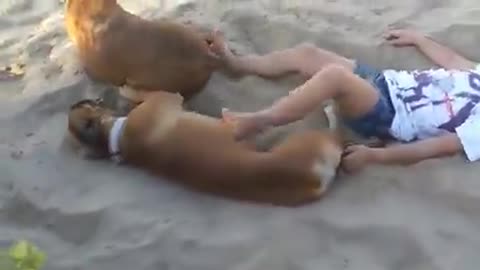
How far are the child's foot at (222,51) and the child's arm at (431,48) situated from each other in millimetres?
450

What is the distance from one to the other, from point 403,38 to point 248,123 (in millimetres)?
646

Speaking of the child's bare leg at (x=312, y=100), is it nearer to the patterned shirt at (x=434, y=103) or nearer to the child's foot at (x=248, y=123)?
the child's foot at (x=248, y=123)

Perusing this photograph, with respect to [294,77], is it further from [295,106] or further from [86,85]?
[86,85]

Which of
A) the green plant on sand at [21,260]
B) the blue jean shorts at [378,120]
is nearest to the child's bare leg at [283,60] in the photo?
the blue jean shorts at [378,120]

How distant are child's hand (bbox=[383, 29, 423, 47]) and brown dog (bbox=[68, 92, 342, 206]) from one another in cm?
55

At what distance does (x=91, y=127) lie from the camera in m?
2.37

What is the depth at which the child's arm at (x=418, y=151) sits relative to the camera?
2324 millimetres

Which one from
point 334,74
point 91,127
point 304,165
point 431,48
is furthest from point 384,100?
point 91,127

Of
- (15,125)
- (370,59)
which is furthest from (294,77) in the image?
(15,125)

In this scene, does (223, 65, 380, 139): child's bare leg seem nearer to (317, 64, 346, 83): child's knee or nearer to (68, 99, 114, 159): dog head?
(317, 64, 346, 83): child's knee

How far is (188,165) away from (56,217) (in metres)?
0.31

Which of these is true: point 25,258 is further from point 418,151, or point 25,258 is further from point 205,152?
point 418,151

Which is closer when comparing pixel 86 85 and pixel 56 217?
pixel 56 217

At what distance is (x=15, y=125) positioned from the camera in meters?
2.53
